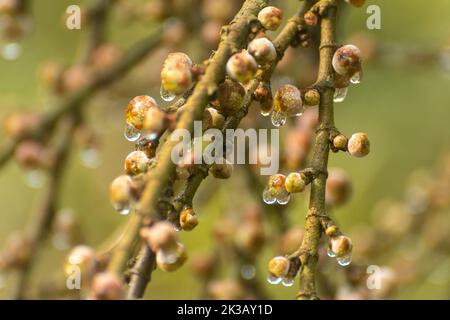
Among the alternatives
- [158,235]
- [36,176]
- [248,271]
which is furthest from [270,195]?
[36,176]

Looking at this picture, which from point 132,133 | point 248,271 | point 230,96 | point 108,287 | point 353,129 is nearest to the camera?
point 108,287

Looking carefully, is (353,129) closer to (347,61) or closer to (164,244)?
(347,61)

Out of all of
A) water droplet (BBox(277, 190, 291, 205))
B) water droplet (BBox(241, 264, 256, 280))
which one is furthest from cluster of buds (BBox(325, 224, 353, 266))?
water droplet (BBox(241, 264, 256, 280))

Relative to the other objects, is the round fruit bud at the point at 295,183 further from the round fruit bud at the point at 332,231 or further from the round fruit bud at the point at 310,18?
the round fruit bud at the point at 310,18

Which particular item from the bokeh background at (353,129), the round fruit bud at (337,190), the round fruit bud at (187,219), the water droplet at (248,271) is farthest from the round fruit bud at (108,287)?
the bokeh background at (353,129)

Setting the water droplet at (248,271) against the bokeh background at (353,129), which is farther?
the bokeh background at (353,129)
